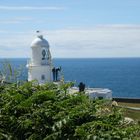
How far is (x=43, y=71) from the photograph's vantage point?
51.7m

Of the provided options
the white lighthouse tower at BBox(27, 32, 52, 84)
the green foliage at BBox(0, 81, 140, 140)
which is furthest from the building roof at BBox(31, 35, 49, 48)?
the green foliage at BBox(0, 81, 140, 140)

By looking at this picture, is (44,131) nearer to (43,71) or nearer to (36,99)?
(36,99)

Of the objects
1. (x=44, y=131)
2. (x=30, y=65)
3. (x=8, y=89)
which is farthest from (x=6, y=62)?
(x=30, y=65)

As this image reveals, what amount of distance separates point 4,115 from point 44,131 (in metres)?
0.52

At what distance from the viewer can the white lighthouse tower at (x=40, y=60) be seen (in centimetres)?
5120

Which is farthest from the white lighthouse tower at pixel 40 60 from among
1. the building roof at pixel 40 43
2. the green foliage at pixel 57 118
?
the green foliage at pixel 57 118

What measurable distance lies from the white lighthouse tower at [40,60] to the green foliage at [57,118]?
44.3m

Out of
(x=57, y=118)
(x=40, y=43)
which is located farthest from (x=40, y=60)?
(x=57, y=118)

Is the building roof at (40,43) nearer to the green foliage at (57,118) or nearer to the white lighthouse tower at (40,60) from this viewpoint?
the white lighthouse tower at (40,60)

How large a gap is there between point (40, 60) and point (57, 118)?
1835 inches

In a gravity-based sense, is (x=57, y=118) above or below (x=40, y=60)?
above

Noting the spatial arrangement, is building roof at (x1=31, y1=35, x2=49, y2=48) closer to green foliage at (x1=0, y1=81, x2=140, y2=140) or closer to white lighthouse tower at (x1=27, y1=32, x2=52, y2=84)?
white lighthouse tower at (x1=27, y1=32, x2=52, y2=84)

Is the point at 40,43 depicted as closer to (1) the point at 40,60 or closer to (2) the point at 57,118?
(1) the point at 40,60

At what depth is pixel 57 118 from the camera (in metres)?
5.48
